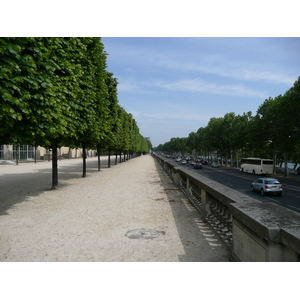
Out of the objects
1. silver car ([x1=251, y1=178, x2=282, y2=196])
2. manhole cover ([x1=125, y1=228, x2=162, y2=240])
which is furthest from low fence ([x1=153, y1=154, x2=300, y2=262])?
silver car ([x1=251, y1=178, x2=282, y2=196])

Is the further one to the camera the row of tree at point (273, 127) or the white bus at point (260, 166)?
the white bus at point (260, 166)

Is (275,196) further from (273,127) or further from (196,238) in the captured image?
(273,127)

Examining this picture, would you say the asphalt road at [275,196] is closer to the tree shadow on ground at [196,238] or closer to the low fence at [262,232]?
the tree shadow on ground at [196,238]

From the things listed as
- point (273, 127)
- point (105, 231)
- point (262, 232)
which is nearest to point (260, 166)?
point (273, 127)

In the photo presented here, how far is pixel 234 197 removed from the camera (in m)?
5.98

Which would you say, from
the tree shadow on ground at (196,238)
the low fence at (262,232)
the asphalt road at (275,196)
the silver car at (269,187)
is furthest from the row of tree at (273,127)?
the low fence at (262,232)

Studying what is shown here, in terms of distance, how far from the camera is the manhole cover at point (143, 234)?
7200 millimetres

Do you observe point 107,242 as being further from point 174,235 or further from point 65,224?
point 65,224

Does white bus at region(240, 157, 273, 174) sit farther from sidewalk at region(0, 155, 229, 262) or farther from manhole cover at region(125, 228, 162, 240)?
manhole cover at region(125, 228, 162, 240)

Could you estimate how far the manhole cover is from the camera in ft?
23.6

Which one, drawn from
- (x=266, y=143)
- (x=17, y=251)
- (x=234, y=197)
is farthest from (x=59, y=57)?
(x=266, y=143)

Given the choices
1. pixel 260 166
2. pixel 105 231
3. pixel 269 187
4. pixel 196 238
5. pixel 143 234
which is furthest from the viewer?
pixel 260 166

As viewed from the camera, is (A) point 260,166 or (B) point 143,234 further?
(A) point 260,166

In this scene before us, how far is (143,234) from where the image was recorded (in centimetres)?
748
